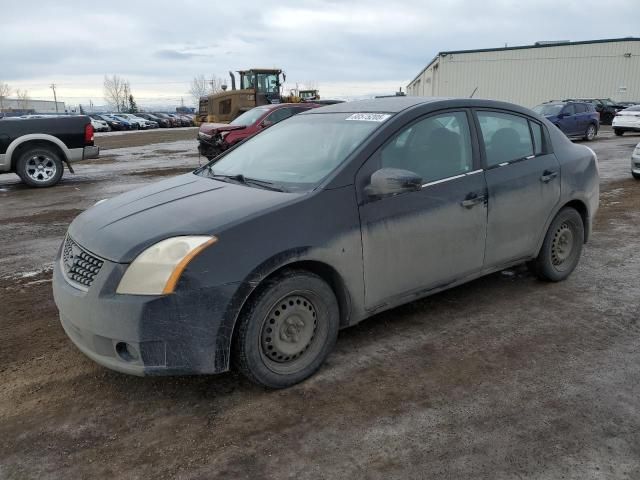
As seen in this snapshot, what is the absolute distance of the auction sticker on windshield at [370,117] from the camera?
3.73 metres

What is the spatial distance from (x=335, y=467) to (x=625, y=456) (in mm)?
1372

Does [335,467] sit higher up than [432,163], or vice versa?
[432,163]

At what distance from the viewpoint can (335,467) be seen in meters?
2.52

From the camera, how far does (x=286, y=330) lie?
3.16 m

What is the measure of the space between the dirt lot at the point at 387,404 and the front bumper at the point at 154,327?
0.32 metres

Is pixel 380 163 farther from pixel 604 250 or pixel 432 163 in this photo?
pixel 604 250

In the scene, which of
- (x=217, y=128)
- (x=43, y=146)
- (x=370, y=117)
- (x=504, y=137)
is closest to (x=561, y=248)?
(x=504, y=137)

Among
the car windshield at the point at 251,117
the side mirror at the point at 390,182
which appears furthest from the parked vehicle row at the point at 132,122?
the side mirror at the point at 390,182

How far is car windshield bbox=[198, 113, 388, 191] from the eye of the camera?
11.5ft

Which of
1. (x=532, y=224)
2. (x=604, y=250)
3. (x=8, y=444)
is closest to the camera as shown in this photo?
(x=8, y=444)

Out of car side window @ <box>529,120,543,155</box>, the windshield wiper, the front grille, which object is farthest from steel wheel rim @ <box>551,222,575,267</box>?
the front grille

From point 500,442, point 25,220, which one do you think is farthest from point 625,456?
point 25,220

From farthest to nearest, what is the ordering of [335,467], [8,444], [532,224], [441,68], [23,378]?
[441,68] → [532,224] → [23,378] → [8,444] → [335,467]

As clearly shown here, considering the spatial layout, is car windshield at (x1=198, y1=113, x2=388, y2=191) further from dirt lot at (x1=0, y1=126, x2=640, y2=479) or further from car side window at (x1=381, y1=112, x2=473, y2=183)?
dirt lot at (x1=0, y1=126, x2=640, y2=479)
